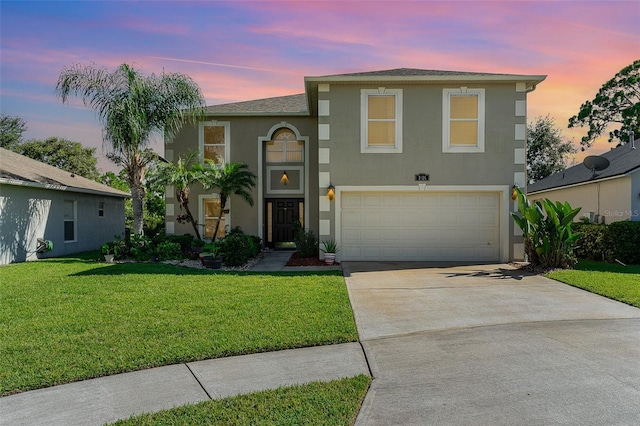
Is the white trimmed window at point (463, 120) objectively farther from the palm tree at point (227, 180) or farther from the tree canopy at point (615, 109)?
the tree canopy at point (615, 109)

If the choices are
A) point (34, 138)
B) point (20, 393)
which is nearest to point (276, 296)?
point (20, 393)

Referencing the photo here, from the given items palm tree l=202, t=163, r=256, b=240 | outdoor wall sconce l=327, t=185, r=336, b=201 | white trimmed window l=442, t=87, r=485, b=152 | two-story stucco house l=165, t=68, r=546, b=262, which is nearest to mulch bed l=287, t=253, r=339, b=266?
two-story stucco house l=165, t=68, r=546, b=262

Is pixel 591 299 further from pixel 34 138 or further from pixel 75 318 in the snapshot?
pixel 34 138

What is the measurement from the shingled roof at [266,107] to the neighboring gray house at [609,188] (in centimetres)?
1150

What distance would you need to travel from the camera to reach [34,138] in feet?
104

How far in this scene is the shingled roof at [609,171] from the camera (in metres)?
13.7

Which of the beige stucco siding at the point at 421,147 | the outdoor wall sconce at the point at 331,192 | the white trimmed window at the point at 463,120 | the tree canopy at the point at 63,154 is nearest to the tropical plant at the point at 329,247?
the outdoor wall sconce at the point at 331,192

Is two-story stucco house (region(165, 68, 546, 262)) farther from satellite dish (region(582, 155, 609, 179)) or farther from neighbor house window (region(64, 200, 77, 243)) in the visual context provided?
neighbor house window (region(64, 200, 77, 243))

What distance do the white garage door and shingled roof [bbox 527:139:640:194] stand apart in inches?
231

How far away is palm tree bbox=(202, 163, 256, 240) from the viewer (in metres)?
13.0

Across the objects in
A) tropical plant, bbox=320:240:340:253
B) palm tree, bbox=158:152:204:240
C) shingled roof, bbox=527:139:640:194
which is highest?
shingled roof, bbox=527:139:640:194

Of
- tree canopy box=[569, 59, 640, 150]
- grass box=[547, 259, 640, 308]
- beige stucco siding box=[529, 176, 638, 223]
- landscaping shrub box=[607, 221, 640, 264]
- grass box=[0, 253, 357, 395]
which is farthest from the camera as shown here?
tree canopy box=[569, 59, 640, 150]

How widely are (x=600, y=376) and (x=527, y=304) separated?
2.86m

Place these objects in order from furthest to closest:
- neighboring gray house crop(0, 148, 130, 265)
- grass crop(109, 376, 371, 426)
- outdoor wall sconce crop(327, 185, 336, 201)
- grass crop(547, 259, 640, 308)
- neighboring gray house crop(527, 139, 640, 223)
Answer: neighboring gray house crop(527, 139, 640, 223), neighboring gray house crop(0, 148, 130, 265), outdoor wall sconce crop(327, 185, 336, 201), grass crop(547, 259, 640, 308), grass crop(109, 376, 371, 426)
